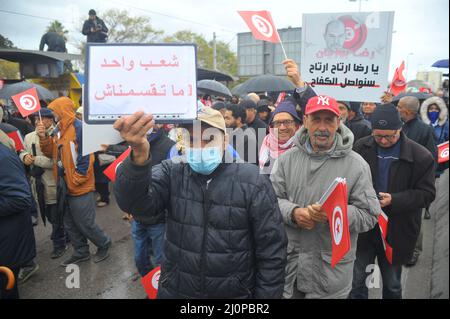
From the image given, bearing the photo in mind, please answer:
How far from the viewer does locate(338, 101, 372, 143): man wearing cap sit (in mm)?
4375

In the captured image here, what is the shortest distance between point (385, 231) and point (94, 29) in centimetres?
607

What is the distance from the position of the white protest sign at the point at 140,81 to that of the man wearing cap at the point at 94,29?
18.3ft

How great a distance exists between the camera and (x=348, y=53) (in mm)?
3199

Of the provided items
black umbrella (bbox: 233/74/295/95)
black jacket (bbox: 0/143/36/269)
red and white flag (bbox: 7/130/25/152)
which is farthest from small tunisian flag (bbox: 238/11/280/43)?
black umbrella (bbox: 233/74/295/95)

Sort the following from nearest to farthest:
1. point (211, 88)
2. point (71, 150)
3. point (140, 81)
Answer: point (140, 81), point (71, 150), point (211, 88)

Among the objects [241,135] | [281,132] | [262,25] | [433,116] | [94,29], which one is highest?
[94,29]

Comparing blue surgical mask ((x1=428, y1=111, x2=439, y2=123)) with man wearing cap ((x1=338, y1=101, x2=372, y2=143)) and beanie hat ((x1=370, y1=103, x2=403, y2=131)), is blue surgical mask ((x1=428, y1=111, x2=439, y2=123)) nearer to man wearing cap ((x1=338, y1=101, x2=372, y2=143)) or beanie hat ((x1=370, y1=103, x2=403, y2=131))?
man wearing cap ((x1=338, y1=101, x2=372, y2=143))

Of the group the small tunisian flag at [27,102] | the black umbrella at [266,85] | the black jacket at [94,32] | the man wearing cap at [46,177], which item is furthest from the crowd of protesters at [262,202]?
the black umbrella at [266,85]

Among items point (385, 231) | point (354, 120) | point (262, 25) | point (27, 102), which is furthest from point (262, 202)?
point (27, 102)

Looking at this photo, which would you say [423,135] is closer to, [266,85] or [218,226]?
[218,226]

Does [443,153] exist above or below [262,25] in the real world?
below

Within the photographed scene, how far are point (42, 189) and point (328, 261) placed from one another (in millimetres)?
3860

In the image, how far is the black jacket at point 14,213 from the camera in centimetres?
258
